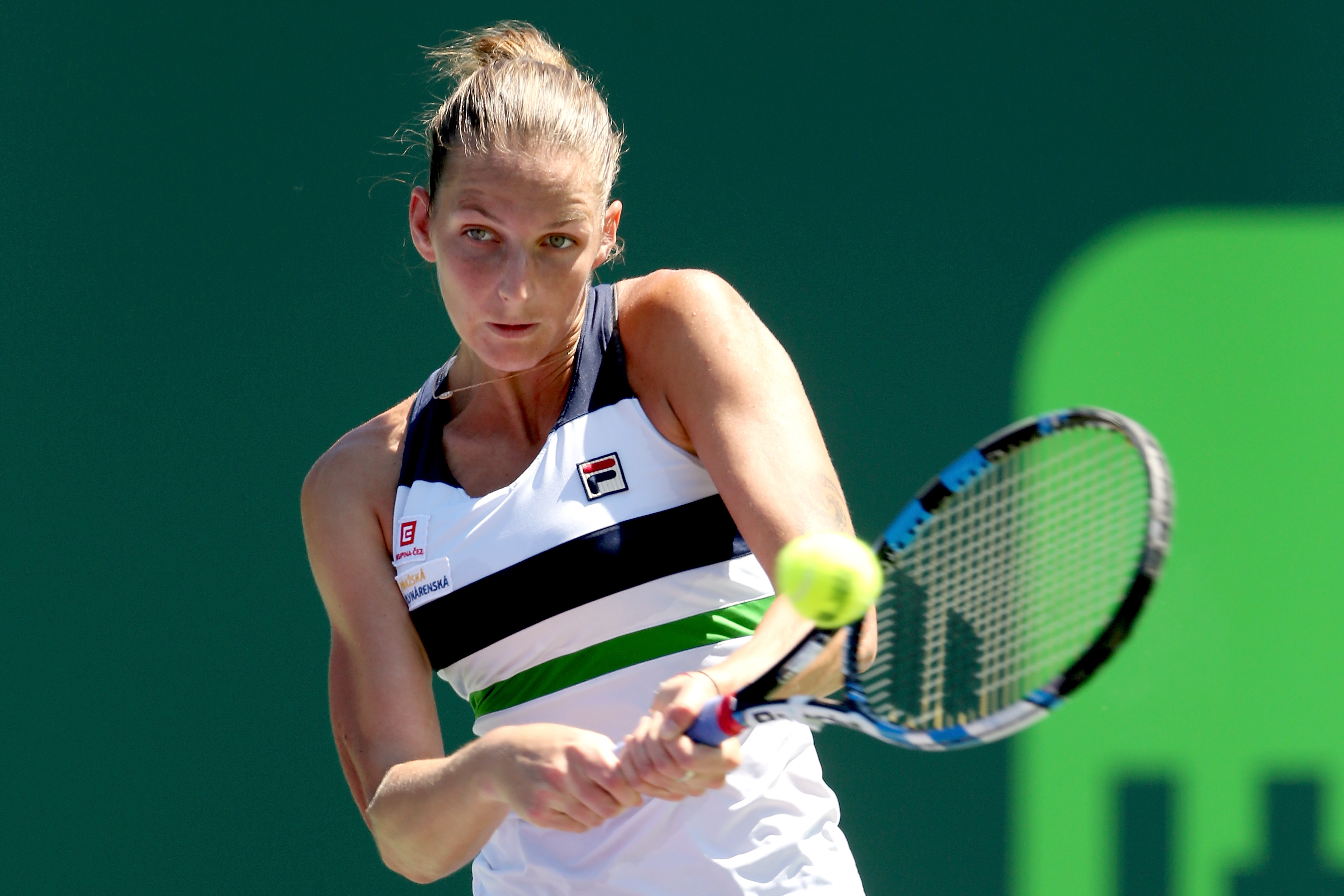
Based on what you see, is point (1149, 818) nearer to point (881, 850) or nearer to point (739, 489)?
point (881, 850)

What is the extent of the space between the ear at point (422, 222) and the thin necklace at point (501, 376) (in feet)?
0.56

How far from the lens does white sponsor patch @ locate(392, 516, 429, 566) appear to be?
170 cm

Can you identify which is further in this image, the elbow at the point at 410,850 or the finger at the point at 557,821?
the elbow at the point at 410,850

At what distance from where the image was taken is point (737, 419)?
1.57 meters

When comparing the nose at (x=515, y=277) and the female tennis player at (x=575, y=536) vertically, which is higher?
the nose at (x=515, y=277)

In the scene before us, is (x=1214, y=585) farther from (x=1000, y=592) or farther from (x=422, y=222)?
(x=422, y=222)

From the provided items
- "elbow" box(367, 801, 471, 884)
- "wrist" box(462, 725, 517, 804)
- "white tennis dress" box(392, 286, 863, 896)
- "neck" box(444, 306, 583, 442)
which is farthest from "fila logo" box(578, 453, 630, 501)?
"elbow" box(367, 801, 471, 884)

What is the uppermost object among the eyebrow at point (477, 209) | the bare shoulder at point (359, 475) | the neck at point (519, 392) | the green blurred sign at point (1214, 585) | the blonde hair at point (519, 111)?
the blonde hair at point (519, 111)

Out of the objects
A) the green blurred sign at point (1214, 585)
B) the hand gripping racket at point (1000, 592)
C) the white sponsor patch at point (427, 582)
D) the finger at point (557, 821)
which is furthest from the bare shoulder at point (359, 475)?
the green blurred sign at point (1214, 585)

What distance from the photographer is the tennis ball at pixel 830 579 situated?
4.12ft

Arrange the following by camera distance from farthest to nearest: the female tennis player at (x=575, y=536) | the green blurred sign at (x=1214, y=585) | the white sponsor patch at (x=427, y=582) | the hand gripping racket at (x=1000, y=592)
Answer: the green blurred sign at (x=1214, y=585) → the white sponsor patch at (x=427, y=582) → the female tennis player at (x=575, y=536) → the hand gripping racket at (x=1000, y=592)

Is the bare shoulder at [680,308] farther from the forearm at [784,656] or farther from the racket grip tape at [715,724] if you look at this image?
the racket grip tape at [715,724]

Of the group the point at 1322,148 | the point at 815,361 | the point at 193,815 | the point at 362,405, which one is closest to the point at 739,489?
the point at 815,361

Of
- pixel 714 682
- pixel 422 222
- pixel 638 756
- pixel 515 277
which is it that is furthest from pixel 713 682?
pixel 422 222
